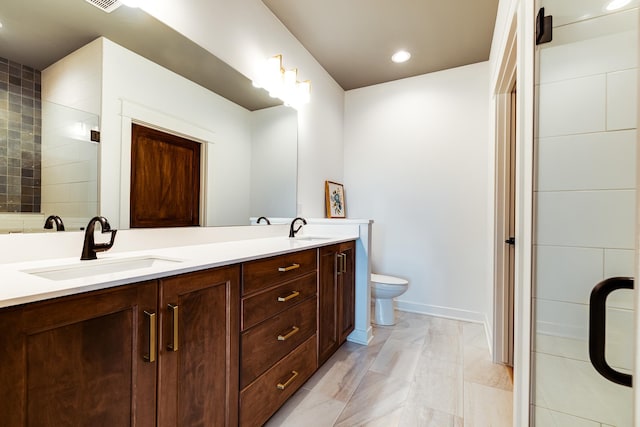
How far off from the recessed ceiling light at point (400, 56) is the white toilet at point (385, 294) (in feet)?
6.83

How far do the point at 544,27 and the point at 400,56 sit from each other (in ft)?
5.95

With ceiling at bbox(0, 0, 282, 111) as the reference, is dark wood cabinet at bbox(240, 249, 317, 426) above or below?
below

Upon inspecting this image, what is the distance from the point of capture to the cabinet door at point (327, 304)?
1.74m

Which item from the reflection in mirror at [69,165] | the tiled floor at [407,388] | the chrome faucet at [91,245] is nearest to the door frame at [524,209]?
the tiled floor at [407,388]

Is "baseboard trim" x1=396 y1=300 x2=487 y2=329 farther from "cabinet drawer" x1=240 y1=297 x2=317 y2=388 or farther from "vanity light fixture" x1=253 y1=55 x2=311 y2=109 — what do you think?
"vanity light fixture" x1=253 y1=55 x2=311 y2=109

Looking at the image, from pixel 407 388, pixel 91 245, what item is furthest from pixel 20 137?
pixel 407 388

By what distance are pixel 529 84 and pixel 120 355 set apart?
64.6 inches

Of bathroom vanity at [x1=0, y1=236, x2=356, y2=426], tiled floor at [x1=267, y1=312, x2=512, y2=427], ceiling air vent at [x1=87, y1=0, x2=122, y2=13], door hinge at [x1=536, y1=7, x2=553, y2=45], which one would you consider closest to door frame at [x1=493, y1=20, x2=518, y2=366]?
tiled floor at [x1=267, y1=312, x2=512, y2=427]

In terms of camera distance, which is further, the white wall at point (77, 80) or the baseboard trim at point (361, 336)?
the baseboard trim at point (361, 336)

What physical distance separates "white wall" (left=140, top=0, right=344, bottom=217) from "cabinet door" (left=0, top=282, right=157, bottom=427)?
1.40 m

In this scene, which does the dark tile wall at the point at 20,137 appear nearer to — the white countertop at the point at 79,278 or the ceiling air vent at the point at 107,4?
the white countertop at the point at 79,278

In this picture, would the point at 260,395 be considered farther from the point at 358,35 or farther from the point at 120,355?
the point at 358,35

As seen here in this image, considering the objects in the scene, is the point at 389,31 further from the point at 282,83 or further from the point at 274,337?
the point at 274,337

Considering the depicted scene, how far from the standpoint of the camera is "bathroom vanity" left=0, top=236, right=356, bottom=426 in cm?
63
